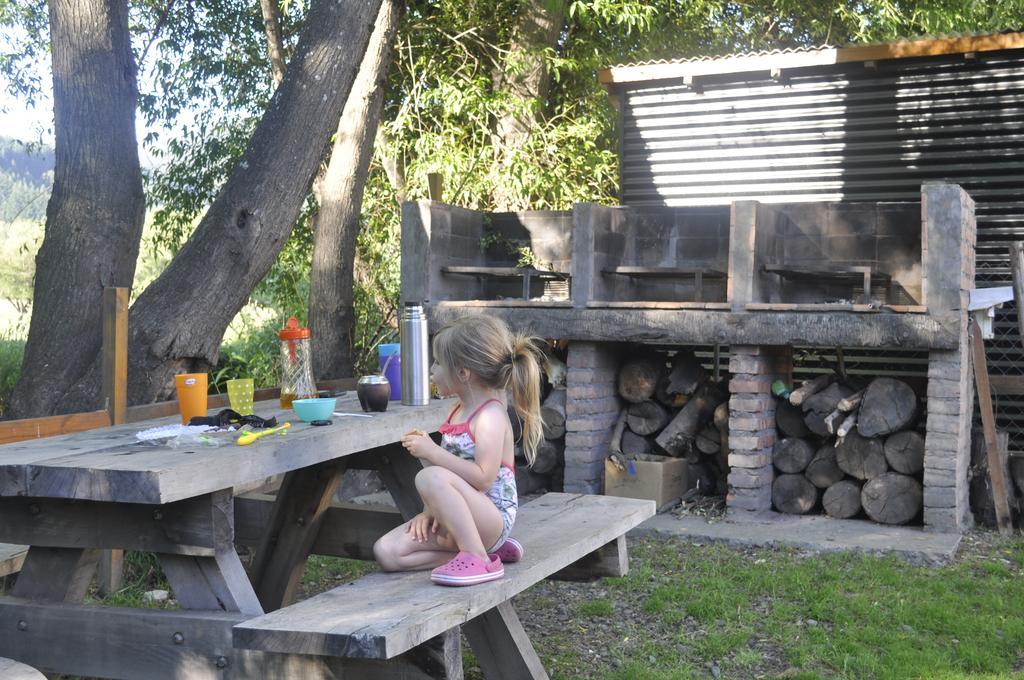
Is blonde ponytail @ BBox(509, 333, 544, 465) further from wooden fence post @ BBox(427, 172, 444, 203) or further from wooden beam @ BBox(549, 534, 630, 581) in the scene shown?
wooden fence post @ BBox(427, 172, 444, 203)

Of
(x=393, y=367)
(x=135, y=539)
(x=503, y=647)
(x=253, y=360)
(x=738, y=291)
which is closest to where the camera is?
(x=135, y=539)

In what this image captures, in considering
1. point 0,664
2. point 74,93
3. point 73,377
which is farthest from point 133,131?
point 0,664

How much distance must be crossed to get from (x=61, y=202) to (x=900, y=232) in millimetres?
5399

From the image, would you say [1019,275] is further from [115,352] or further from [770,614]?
[115,352]

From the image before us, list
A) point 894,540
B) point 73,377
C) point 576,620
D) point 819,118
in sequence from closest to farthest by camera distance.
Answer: point 576,620, point 73,377, point 894,540, point 819,118

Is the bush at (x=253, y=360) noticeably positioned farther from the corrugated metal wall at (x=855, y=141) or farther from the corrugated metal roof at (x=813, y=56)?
the corrugated metal roof at (x=813, y=56)

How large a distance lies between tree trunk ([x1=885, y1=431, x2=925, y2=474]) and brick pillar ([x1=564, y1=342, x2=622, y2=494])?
1939 millimetres

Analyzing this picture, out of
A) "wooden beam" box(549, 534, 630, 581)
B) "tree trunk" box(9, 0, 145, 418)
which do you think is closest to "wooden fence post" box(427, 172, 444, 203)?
"tree trunk" box(9, 0, 145, 418)

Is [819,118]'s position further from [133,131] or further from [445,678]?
[445,678]

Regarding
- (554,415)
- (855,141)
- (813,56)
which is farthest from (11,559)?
(855,141)

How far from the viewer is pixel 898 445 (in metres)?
6.73

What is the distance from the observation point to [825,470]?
6.99 metres

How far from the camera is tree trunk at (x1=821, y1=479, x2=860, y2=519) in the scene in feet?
22.6

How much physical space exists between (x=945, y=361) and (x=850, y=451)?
2.81 ft
